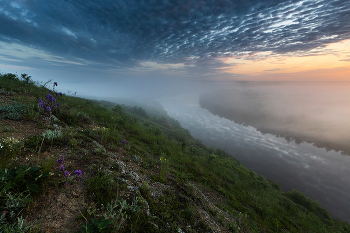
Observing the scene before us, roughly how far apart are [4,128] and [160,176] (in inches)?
193

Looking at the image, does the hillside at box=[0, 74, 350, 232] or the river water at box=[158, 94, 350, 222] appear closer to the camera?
the hillside at box=[0, 74, 350, 232]

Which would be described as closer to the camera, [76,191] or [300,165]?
[76,191]

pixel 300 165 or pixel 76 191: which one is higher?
pixel 76 191

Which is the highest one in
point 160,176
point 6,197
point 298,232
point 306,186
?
point 6,197

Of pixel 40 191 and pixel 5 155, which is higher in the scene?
pixel 5 155

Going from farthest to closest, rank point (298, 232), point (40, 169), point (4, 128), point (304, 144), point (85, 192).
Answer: point (304, 144) → point (298, 232) → point (4, 128) → point (85, 192) → point (40, 169)

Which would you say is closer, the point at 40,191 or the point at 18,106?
the point at 40,191

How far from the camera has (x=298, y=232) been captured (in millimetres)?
6980

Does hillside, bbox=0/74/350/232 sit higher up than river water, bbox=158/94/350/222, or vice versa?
hillside, bbox=0/74/350/232

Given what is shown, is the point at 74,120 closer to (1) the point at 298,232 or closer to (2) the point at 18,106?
(2) the point at 18,106

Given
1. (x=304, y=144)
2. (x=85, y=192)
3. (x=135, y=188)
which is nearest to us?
(x=85, y=192)

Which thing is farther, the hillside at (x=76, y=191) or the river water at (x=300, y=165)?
the river water at (x=300, y=165)

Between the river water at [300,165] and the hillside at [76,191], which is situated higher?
the hillside at [76,191]

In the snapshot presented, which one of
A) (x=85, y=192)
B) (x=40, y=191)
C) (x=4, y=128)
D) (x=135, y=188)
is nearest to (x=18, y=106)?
(x=4, y=128)
